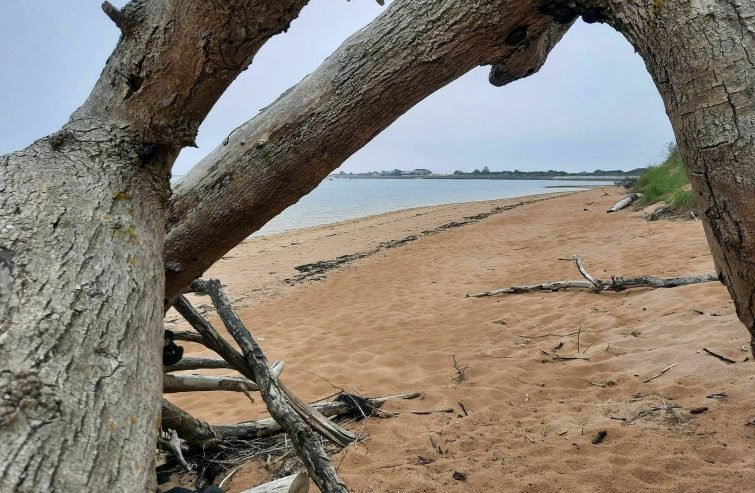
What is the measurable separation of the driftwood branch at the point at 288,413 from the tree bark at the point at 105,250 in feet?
3.48

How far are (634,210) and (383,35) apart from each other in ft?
46.7

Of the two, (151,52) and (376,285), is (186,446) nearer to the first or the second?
(151,52)

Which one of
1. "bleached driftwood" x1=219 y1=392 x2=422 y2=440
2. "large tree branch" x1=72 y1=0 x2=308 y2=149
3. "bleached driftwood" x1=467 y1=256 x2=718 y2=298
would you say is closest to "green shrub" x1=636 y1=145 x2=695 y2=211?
"bleached driftwood" x1=467 y1=256 x2=718 y2=298

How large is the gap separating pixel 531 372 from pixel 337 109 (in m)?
3.10

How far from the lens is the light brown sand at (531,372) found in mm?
2695

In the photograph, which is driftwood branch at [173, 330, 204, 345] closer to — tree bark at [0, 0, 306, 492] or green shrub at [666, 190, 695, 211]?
tree bark at [0, 0, 306, 492]

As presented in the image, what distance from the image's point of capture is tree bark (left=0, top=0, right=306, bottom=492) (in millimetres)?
761

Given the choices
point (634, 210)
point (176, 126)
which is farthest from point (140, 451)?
point (634, 210)

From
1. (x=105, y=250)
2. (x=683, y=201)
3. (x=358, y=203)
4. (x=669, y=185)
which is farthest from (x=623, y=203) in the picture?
(x=358, y=203)

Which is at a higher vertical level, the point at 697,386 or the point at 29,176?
the point at 29,176

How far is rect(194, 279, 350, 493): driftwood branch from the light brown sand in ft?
2.77

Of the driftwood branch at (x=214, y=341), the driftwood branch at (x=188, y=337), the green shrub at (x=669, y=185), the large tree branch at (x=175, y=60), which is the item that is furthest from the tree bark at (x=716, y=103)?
the green shrub at (x=669, y=185)

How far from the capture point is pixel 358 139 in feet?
6.03

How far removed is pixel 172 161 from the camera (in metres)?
1.52
